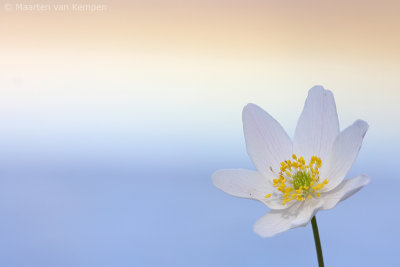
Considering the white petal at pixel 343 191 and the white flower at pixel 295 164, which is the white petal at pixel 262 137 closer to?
the white flower at pixel 295 164

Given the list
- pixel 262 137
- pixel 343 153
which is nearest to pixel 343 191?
pixel 343 153

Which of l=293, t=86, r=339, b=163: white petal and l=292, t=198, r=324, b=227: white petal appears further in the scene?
l=293, t=86, r=339, b=163: white petal

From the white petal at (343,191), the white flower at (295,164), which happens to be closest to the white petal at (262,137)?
the white flower at (295,164)

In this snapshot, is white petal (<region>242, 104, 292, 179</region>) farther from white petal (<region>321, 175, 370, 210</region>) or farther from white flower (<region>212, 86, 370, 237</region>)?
white petal (<region>321, 175, 370, 210</region>)

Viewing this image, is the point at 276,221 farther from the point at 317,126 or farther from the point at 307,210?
the point at 317,126

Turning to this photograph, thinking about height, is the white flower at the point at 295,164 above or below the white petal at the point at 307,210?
above

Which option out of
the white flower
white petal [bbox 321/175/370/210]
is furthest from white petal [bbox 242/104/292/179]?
white petal [bbox 321/175/370/210]

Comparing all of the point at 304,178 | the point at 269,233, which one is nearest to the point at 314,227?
the point at 269,233

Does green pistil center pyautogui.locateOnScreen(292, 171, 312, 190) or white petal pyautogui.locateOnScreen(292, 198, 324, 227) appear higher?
green pistil center pyautogui.locateOnScreen(292, 171, 312, 190)
